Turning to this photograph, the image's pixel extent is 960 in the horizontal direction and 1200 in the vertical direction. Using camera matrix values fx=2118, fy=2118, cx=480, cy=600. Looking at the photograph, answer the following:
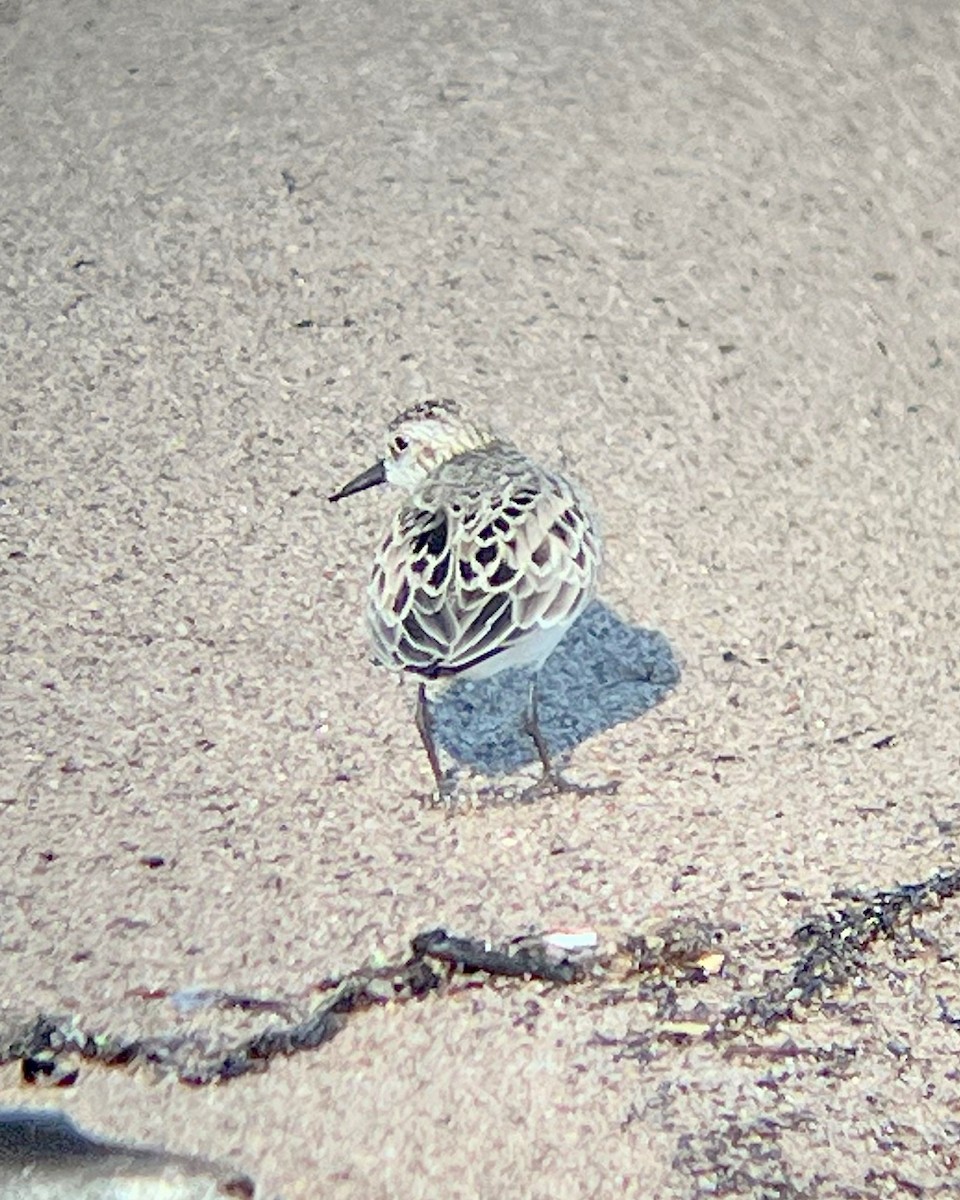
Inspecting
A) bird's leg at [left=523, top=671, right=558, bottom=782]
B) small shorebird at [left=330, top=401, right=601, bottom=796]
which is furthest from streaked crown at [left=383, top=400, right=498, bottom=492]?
bird's leg at [left=523, top=671, right=558, bottom=782]

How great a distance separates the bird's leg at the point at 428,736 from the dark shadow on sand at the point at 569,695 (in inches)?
6.3

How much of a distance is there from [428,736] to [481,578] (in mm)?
432

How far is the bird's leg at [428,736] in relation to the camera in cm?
484

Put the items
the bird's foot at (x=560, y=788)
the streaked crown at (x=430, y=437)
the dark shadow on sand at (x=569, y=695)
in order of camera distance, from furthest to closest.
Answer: the streaked crown at (x=430, y=437) → the dark shadow on sand at (x=569, y=695) → the bird's foot at (x=560, y=788)

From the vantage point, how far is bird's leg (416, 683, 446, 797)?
4840 mm

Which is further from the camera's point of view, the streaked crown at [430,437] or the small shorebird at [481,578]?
the streaked crown at [430,437]

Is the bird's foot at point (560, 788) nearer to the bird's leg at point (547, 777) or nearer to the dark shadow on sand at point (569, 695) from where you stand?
the bird's leg at point (547, 777)

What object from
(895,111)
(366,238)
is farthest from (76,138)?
(895,111)

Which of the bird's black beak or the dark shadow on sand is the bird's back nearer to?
the dark shadow on sand

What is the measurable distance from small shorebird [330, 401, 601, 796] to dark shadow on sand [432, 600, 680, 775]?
0.08 meters

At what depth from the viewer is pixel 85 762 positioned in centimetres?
494

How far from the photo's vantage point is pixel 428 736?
4.88 m

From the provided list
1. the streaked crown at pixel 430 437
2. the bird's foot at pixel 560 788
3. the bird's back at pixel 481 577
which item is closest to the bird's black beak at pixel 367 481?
the streaked crown at pixel 430 437

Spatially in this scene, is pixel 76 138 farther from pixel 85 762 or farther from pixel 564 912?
pixel 564 912
